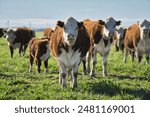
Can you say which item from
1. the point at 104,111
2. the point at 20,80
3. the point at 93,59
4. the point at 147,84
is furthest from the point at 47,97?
the point at 93,59

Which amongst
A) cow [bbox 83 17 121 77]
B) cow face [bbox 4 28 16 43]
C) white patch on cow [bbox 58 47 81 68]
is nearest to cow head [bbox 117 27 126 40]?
cow face [bbox 4 28 16 43]

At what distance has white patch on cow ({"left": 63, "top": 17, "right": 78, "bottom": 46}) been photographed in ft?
33.6

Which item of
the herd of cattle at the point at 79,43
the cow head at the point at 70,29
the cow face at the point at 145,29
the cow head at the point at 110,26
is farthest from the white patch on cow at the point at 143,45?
the cow head at the point at 70,29

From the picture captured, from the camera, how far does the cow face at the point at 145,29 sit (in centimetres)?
1531

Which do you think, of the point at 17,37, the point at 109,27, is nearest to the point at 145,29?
the point at 109,27

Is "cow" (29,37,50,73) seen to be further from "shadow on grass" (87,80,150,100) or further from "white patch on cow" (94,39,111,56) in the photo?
"shadow on grass" (87,80,150,100)

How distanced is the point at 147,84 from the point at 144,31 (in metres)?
3.87

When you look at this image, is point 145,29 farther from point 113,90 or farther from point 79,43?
point 113,90

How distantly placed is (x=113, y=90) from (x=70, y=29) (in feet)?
6.42

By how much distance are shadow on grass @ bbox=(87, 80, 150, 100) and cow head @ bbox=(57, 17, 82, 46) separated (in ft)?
4.46

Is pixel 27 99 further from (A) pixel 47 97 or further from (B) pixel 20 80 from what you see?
(B) pixel 20 80

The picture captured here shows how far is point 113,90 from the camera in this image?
34.3 ft

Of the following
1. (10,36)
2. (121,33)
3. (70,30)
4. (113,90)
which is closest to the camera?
(70,30)

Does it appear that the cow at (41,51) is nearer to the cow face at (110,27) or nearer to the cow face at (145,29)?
the cow face at (110,27)
